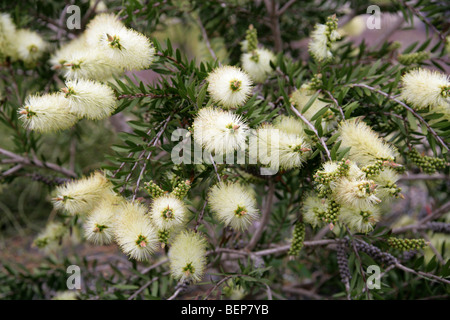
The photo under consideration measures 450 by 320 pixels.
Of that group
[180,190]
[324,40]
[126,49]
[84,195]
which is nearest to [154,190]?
[180,190]

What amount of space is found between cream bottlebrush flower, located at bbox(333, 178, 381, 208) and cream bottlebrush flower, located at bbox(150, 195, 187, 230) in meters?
0.25

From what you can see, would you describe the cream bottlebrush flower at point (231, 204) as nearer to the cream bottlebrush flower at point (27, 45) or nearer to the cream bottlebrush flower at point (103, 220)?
the cream bottlebrush flower at point (103, 220)

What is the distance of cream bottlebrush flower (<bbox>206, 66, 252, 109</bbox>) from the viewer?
60 centimetres

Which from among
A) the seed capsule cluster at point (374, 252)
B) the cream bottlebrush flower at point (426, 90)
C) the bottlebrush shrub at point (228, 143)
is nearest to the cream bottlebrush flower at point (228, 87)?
the bottlebrush shrub at point (228, 143)

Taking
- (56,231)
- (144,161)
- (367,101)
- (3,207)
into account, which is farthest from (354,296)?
(3,207)

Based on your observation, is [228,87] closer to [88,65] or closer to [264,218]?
[88,65]

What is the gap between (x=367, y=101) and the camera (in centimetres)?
75

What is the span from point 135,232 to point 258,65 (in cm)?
50

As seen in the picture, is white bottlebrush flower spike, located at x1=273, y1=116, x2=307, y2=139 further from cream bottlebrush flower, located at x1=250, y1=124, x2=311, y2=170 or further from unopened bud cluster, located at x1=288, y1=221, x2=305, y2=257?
unopened bud cluster, located at x1=288, y1=221, x2=305, y2=257

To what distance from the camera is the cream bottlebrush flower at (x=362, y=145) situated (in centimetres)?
57

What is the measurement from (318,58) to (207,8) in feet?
1.65

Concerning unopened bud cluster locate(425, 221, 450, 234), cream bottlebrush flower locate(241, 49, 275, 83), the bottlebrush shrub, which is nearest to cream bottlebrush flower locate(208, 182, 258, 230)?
the bottlebrush shrub

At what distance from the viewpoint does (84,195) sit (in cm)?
63

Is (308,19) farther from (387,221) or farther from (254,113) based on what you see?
(387,221)
